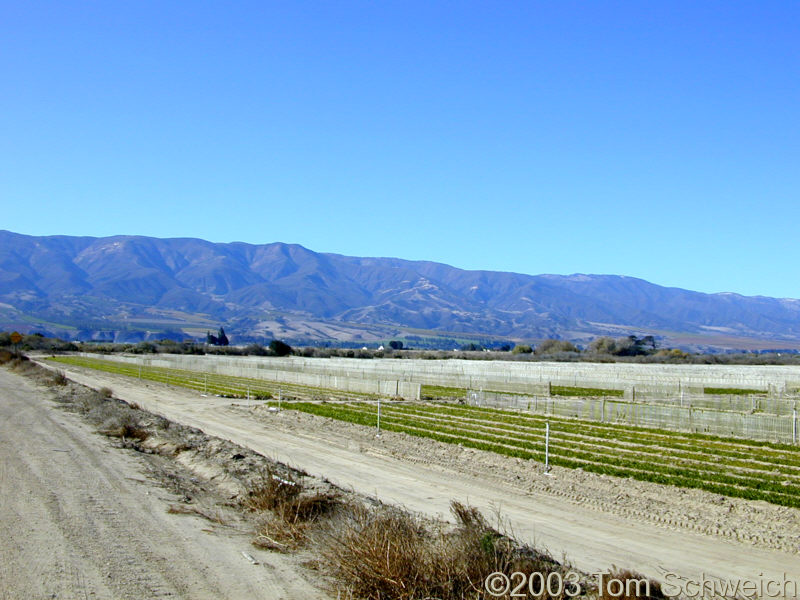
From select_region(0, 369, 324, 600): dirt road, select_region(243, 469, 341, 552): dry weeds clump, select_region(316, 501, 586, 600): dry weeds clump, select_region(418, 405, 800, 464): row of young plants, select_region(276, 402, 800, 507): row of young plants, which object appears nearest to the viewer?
select_region(316, 501, 586, 600): dry weeds clump

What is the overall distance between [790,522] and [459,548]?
940 cm

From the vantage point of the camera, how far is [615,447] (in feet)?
88.4

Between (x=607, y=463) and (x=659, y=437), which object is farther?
(x=659, y=437)

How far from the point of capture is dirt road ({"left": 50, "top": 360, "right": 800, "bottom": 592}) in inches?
489

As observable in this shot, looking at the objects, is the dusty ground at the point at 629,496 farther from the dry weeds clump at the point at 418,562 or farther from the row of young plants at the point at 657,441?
the dry weeds clump at the point at 418,562

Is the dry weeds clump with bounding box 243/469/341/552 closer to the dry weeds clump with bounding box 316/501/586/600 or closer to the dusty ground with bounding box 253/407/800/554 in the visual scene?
the dry weeds clump with bounding box 316/501/586/600

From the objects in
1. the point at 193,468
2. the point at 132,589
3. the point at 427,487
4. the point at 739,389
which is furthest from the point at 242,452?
the point at 739,389

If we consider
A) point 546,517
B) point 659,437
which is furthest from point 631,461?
point 546,517

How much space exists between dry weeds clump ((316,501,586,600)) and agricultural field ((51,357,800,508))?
10388 millimetres

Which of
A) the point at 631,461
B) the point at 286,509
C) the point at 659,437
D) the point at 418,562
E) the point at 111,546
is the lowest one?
the point at 659,437

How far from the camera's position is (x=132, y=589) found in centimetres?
979

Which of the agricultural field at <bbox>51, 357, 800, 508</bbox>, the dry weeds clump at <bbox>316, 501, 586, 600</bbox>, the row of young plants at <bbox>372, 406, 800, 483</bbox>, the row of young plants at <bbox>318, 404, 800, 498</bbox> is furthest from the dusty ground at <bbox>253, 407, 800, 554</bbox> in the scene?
the dry weeds clump at <bbox>316, 501, 586, 600</bbox>

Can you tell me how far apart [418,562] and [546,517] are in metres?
7.49

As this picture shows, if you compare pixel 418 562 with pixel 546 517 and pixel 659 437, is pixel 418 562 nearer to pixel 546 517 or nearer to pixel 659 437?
pixel 546 517
